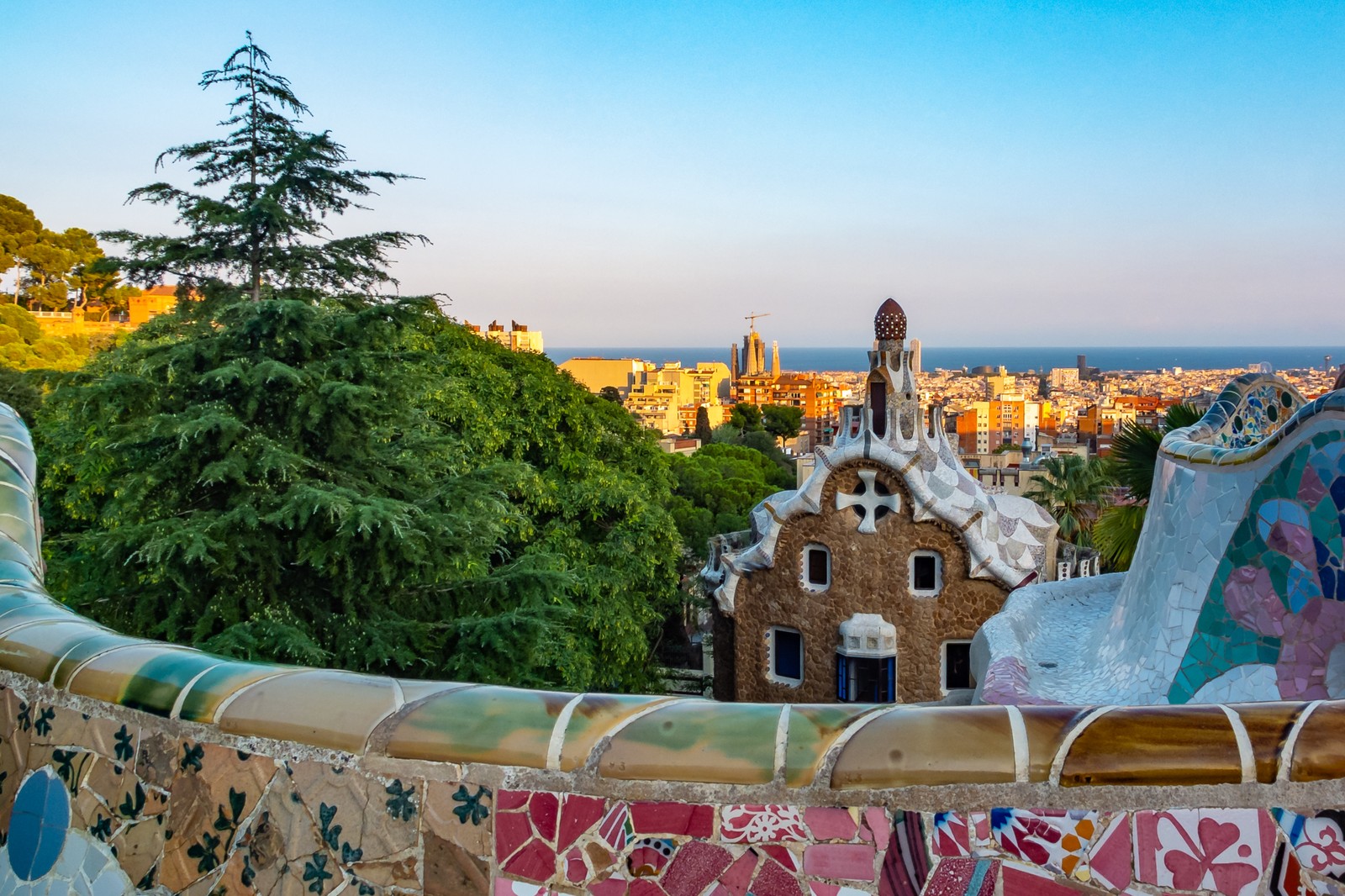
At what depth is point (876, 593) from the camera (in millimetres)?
15602

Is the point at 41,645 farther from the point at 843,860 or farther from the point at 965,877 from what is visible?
the point at 965,877

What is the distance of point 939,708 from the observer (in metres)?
1.95

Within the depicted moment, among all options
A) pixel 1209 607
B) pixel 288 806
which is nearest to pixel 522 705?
pixel 288 806

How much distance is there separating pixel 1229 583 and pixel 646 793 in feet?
13.8

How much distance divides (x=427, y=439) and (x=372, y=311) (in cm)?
153

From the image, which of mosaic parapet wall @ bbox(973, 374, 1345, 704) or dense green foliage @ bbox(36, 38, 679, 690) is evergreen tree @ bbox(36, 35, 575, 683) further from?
mosaic parapet wall @ bbox(973, 374, 1345, 704)

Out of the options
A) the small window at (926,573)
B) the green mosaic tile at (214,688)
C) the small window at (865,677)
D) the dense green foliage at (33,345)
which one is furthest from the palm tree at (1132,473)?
the dense green foliage at (33,345)

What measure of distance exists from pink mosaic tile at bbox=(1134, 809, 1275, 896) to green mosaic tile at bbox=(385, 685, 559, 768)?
1.10 metres

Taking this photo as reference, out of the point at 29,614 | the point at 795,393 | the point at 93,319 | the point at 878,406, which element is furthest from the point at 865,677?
the point at 795,393

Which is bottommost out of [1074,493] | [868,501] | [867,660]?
[867,660]

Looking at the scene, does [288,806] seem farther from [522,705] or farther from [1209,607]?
[1209,607]

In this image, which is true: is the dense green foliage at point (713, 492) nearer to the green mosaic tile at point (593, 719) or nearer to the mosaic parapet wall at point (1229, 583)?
the mosaic parapet wall at point (1229, 583)

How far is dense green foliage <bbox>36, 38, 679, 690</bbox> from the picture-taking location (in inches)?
272

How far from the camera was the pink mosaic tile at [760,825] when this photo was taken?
1.91 metres
